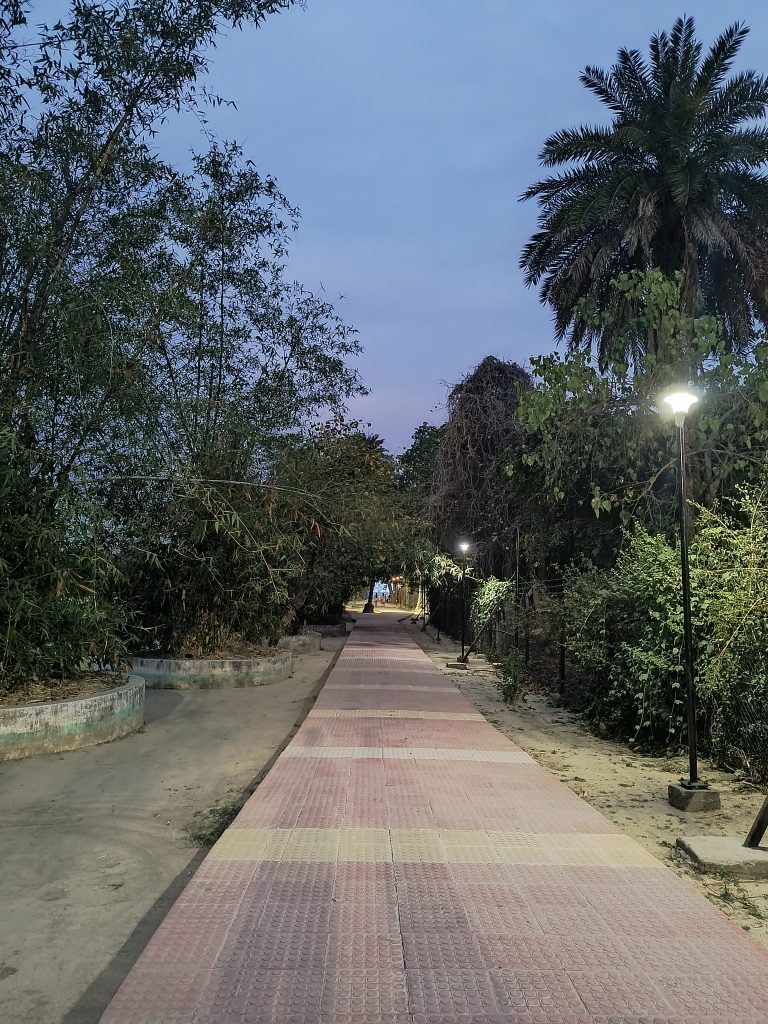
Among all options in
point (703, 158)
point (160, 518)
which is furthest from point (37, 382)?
point (703, 158)

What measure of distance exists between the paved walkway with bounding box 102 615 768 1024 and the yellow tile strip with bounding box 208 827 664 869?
0.02 meters

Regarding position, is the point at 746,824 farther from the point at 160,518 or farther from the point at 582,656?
the point at 160,518

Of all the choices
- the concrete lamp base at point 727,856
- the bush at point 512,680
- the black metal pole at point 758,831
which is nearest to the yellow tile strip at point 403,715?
the bush at point 512,680

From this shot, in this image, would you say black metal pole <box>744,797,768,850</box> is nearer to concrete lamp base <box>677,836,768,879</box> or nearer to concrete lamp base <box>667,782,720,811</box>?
concrete lamp base <box>677,836,768,879</box>

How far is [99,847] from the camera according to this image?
13.7 feet

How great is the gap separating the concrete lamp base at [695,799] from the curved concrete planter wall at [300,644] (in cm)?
1134

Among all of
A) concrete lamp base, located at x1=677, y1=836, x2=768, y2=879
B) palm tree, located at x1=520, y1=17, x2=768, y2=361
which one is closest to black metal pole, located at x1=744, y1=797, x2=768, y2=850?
concrete lamp base, located at x1=677, y1=836, x2=768, y2=879

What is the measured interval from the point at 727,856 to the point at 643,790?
183 cm

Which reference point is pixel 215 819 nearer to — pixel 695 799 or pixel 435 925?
pixel 435 925

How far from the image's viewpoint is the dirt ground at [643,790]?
143 inches

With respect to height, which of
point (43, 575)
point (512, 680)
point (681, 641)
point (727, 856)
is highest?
point (43, 575)

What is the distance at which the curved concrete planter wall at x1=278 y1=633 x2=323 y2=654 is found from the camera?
1599 cm

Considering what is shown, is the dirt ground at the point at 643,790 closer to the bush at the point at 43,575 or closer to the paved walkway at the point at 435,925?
the paved walkway at the point at 435,925

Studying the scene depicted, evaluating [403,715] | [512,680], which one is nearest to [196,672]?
[403,715]
